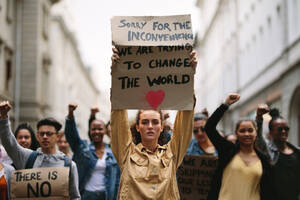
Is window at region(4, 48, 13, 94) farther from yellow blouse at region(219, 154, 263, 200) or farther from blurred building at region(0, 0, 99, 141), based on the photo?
yellow blouse at region(219, 154, 263, 200)

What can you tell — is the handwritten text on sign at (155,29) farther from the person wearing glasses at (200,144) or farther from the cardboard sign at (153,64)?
the person wearing glasses at (200,144)

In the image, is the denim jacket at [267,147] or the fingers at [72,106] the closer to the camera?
the fingers at [72,106]

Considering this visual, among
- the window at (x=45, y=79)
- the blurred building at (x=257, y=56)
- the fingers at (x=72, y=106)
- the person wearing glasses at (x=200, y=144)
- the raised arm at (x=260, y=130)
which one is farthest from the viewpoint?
the window at (x=45, y=79)

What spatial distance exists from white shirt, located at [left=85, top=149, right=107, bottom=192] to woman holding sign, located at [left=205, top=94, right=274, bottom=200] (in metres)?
1.72

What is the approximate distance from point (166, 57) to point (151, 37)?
0.23 metres

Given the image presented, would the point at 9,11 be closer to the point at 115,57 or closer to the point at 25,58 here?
the point at 25,58

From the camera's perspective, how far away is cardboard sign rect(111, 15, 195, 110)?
4703 millimetres

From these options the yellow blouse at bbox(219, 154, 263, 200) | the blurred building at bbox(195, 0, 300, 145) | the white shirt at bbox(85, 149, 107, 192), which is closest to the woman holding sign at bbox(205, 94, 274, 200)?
the yellow blouse at bbox(219, 154, 263, 200)

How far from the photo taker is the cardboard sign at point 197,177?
22.8ft

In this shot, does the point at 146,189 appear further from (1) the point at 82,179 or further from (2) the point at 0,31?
(2) the point at 0,31

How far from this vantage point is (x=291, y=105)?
20625 millimetres

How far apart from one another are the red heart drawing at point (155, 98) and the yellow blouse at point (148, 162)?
21 centimetres

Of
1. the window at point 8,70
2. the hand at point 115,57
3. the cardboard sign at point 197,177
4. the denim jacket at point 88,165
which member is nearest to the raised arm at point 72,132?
the denim jacket at point 88,165

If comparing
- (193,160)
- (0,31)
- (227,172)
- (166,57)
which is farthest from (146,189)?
(0,31)
